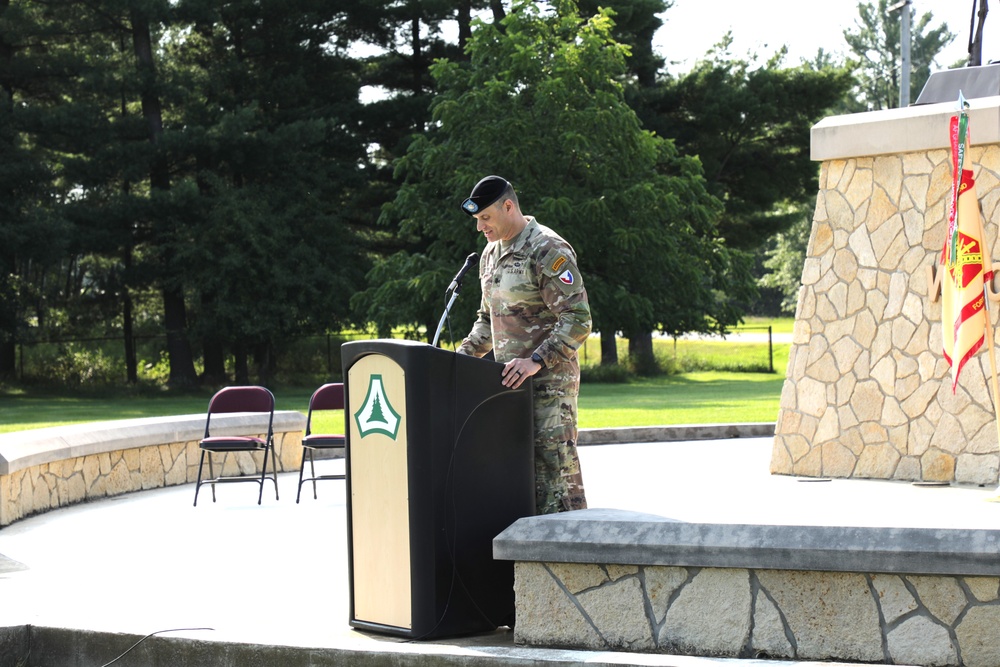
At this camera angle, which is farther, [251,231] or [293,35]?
[293,35]

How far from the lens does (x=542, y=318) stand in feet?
18.6

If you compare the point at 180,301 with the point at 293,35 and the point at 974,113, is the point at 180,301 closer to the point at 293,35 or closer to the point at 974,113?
the point at 293,35

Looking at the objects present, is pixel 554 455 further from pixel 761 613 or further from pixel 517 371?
pixel 761 613

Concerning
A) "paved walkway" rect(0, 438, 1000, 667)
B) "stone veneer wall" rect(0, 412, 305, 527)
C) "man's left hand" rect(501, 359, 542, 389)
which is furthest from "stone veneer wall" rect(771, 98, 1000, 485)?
"man's left hand" rect(501, 359, 542, 389)

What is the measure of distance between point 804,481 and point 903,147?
8.59ft

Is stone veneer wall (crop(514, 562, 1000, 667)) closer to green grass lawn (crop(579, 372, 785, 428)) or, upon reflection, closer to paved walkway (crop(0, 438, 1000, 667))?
paved walkway (crop(0, 438, 1000, 667))

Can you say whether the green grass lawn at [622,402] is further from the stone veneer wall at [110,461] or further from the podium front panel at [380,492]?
the podium front panel at [380,492]

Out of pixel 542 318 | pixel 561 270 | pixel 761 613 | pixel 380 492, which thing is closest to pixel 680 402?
→ pixel 542 318

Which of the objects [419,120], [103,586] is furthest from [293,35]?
[103,586]

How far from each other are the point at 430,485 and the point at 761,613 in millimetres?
1401

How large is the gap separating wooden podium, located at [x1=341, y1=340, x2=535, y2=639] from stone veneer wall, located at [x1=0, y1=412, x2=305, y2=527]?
177 inches

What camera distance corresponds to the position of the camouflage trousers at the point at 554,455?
18.3ft

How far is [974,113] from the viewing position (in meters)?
8.85

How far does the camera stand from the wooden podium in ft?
16.5
